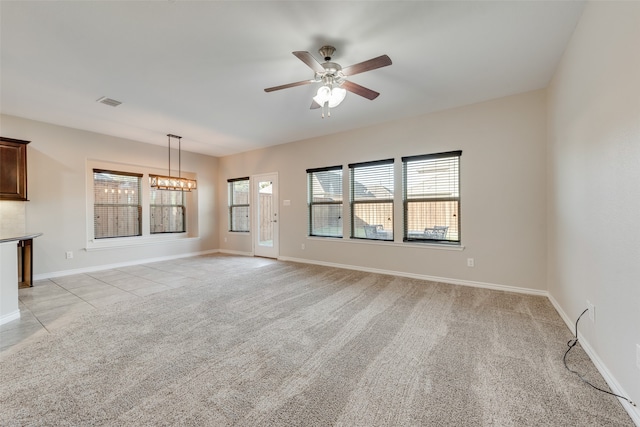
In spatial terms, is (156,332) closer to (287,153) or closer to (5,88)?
(5,88)

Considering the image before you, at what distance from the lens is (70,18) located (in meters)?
2.16

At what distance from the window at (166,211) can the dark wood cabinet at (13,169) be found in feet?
6.99

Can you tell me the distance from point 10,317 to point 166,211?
4049 millimetres

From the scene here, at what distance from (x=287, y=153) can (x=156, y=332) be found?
4520 mm

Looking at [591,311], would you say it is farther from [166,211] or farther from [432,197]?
[166,211]

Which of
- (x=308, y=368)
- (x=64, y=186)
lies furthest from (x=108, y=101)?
(x=308, y=368)

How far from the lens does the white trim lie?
9.06ft

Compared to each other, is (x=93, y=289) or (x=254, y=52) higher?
(x=254, y=52)

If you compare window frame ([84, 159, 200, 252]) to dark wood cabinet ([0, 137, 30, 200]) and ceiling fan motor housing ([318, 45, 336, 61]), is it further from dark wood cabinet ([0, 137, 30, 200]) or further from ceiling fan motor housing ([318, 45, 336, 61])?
ceiling fan motor housing ([318, 45, 336, 61])

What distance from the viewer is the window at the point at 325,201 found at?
550cm

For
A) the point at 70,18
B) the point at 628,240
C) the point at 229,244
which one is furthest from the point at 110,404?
the point at 229,244

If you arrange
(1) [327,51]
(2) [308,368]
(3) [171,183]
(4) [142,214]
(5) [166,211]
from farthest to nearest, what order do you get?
(5) [166,211] < (4) [142,214] < (3) [171,183] < (1) [327,51] < (2) [308,368]

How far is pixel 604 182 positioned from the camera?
1.89 m

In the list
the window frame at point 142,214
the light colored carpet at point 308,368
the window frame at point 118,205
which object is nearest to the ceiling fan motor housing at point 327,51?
the light colored carpet at point 308,368
